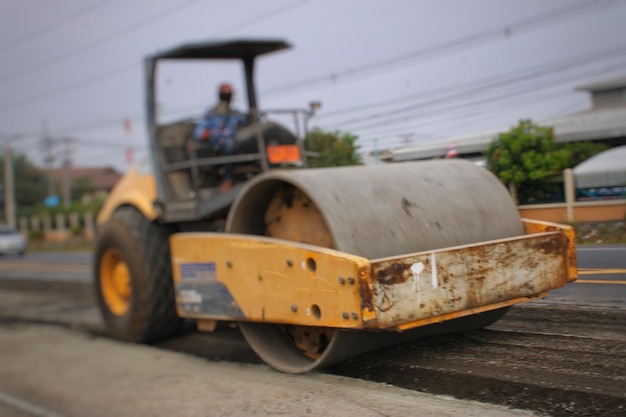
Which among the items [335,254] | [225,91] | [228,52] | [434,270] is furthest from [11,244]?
[434,270]

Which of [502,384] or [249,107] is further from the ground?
[249,107]

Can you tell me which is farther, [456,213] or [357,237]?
[456,213]

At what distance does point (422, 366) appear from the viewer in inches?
173

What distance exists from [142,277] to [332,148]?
80.1 inches

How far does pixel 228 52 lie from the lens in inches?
276

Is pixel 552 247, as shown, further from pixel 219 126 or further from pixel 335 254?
pixel 219 126

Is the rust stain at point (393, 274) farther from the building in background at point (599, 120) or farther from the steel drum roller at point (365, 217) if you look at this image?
the building in background at point (599, 120)

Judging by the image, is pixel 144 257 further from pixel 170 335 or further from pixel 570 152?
pixel 570 152

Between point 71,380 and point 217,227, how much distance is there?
1.72 m

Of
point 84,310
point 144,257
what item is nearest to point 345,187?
point 144,257

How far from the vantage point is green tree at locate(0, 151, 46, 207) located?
75.8 m

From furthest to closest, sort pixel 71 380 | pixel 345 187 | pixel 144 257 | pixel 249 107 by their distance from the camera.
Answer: pixel 249 107 < pixel 144 257 < pixel 71 380 < pixel 345 187

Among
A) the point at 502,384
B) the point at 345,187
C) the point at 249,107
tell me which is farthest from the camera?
the point at 249,107

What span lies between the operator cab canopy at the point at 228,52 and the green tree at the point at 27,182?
236 feet
